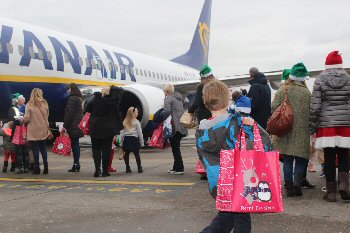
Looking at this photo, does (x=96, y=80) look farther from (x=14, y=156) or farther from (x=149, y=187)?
(x=149, y=187)

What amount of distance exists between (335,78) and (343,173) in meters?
1.14

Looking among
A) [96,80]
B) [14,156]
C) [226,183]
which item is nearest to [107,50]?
[96,80]

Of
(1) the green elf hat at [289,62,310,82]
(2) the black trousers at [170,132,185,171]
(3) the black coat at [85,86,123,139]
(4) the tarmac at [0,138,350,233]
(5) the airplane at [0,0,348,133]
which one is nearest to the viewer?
(4) the tarmac at [0,138,350,233]

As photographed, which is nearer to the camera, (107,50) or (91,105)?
(91,105)

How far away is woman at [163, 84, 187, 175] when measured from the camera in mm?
8344

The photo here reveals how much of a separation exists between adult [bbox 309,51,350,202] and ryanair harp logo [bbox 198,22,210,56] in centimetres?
2388

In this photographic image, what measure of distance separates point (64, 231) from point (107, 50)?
43.6 ft

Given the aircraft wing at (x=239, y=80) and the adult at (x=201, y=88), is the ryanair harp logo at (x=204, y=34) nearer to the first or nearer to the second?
the aircraft wing at (x=239, y=80)

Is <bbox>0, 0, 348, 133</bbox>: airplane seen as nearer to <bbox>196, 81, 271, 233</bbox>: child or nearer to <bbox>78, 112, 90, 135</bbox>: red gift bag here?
<bbox>78, 112, 90, 135</bbox>: red gift bag

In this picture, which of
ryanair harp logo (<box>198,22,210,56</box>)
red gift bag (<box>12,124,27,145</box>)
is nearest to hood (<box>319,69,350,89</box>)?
red gift bag (<box>12,124,27,145</box>)

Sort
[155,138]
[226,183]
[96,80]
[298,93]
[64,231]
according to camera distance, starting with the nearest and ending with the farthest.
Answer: [226,183] → [64,231] → [298,93] → [155,138] → [96,80]

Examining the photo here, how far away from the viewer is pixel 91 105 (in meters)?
8.27

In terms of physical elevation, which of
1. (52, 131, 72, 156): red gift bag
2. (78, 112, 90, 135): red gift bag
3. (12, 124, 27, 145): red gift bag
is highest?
(78, 112, 90, 135): red gift bag

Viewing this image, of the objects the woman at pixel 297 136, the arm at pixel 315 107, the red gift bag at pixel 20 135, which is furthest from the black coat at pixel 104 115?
the arm at pixel 315 107
